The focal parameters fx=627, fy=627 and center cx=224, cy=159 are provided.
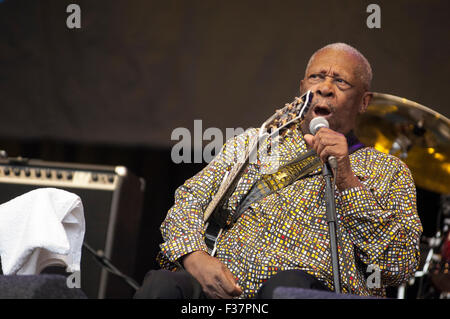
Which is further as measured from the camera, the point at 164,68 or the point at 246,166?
the point at 164,68

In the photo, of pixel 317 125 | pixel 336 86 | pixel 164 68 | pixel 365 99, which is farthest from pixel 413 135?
pixel 164 68

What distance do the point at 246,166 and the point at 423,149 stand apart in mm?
1545

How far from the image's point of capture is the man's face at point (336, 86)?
2.53 meters

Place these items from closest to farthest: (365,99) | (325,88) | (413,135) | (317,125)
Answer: (317,125) < (325,88) < (365,99) < (413,135)

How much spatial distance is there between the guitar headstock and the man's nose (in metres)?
0.36

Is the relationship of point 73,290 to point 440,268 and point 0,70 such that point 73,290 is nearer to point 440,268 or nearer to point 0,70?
point 440,268

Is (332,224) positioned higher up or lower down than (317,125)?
lower down

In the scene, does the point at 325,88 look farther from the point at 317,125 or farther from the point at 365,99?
the point at 317,125

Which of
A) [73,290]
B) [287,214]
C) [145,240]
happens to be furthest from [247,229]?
[145,240]

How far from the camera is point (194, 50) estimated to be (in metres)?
4.22

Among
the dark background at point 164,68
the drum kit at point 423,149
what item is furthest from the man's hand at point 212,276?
the dark background at point 164,68

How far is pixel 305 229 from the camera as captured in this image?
226cm

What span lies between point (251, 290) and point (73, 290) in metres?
0.76

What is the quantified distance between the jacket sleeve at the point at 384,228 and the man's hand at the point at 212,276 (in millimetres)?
488
